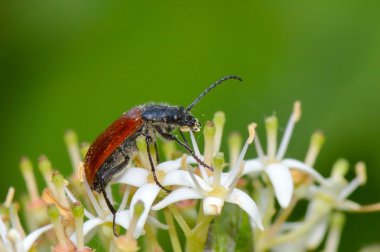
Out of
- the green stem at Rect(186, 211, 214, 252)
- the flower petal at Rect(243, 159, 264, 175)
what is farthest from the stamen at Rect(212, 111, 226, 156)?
the green stem at Rect(186, 211, 214, 252)

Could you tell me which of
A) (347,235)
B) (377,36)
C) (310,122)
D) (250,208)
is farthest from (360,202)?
(250,208)

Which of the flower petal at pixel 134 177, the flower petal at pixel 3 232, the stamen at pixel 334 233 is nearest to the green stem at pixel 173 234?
the flower petal at pixel 134 177

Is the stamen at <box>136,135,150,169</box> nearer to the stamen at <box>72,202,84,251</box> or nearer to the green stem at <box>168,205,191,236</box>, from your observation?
the green stem at <box>168,205,191,236</box>

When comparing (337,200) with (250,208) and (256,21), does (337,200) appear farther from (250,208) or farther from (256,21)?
(256,21)

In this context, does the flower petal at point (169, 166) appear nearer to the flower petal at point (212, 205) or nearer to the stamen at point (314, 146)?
the flower petal at point (212, 205)

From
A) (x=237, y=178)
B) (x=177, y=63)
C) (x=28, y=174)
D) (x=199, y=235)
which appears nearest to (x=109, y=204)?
(x=199, y=235)
